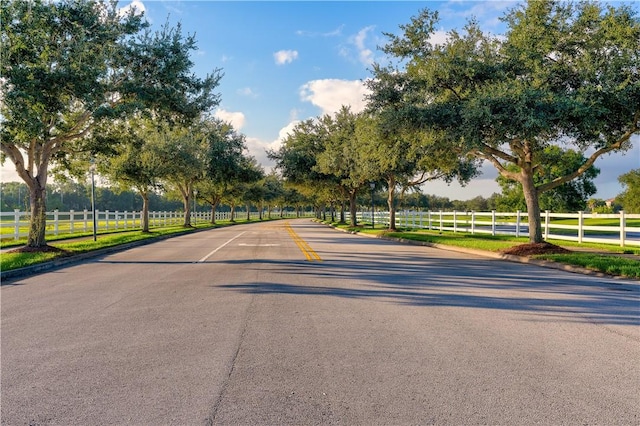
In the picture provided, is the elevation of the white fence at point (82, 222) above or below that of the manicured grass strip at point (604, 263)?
above

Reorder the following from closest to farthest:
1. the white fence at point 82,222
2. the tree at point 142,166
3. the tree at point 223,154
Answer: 1. the white fence at point 82,222
2. the tree at point 142,166
3. the tree at point 223,154

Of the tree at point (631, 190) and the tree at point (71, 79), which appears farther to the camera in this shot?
the tree at point (631, 190)

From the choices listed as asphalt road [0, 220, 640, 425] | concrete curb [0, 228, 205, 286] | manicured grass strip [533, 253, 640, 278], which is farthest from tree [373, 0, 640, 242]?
concrete curb [0, 228, 205, 286]

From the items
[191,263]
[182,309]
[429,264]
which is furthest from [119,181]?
[182,309]

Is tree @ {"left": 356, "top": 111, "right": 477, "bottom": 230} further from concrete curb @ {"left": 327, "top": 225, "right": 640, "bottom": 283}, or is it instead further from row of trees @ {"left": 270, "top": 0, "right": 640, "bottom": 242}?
concrete curb @ {"left": 327, "top": 225, "right": 640, "bottom": 283}

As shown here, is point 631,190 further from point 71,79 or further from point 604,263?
point 71,79

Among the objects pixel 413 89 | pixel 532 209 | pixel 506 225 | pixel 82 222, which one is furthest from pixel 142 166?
pixel 506 225

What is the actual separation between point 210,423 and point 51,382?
1914 millimetres

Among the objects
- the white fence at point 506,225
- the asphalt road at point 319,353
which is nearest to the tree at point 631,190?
the white fence at point 506,225

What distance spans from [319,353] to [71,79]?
13371mm

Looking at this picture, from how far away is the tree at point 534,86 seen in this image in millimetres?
15055

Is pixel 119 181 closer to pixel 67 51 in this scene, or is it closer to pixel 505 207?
pixel 67 51

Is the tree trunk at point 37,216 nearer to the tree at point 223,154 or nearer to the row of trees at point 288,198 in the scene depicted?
the row of trees at point 288,198

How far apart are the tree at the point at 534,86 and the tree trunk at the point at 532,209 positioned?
0.04 meters
